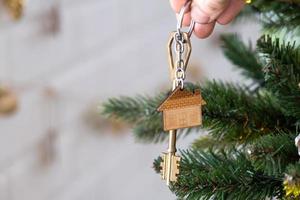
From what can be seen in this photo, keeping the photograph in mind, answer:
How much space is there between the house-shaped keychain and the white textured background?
64 cm

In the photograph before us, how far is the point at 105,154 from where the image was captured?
4.86ft

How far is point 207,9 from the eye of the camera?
1.27 ft

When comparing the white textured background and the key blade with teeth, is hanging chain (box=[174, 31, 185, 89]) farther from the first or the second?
the white textured background

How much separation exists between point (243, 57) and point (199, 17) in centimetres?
19

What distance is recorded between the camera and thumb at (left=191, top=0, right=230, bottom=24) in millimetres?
385

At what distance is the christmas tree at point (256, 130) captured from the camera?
37 centimetres

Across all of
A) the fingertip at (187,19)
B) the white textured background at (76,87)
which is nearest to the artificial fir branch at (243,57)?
the fingertip at (187,19)

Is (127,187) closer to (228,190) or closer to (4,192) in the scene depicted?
(4,192)

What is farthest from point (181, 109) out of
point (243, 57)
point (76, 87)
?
point (76, 87)

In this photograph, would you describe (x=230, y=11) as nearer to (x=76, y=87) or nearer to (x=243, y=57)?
(x=243, y=57)

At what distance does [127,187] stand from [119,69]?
30 centimetres

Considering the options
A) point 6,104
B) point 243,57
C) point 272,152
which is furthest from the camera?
point 6,104

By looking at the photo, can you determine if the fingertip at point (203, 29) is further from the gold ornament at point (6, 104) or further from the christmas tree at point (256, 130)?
the gold ornament at point (6, 104)

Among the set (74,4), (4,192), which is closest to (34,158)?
(4,192)
